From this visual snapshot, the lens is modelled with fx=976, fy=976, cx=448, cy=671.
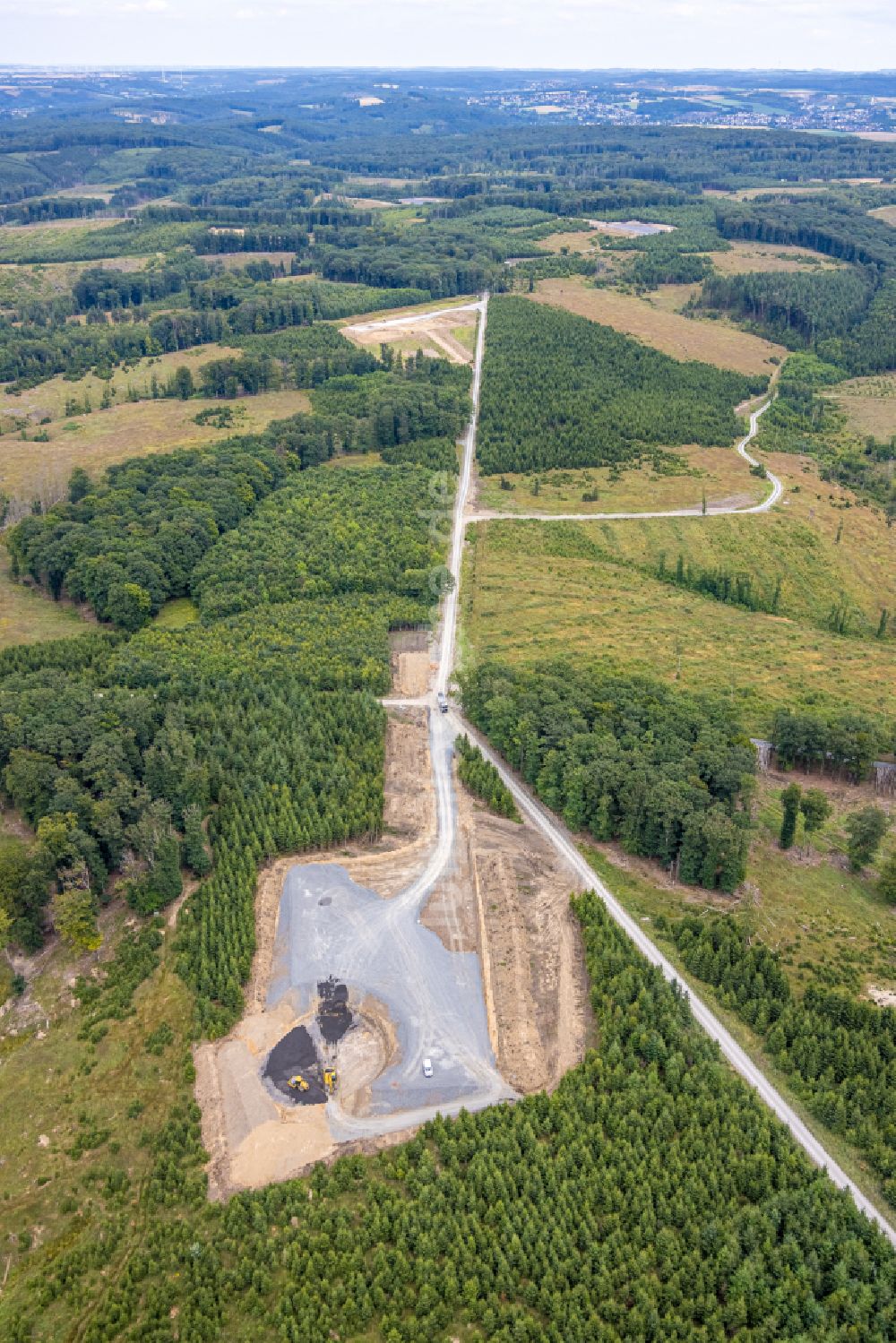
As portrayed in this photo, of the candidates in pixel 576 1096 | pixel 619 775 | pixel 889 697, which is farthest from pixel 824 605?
pixel 576 1096

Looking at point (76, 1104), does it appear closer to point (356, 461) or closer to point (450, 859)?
point (450, 859)

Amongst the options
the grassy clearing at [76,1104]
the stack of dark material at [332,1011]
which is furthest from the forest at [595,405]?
the grassy clearing at [76,1104]

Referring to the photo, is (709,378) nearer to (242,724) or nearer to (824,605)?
(824,605)

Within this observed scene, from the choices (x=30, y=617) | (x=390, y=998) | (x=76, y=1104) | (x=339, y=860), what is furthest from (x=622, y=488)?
(x=76, y=1104)

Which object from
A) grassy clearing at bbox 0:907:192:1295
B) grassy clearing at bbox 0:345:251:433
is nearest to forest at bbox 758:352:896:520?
grassy clearing at bbox 0:345:251:433

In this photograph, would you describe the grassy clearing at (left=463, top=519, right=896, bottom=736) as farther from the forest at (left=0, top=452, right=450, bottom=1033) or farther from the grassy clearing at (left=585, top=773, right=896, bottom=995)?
the grassy clearing at (left=585, top=773, right=896, bottom=995)

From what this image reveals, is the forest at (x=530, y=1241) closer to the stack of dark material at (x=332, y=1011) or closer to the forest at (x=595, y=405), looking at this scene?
the stack of dark material at (x=332, y=1011)
